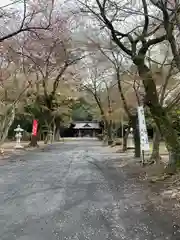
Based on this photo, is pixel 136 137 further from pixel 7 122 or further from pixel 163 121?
pixel 7 122

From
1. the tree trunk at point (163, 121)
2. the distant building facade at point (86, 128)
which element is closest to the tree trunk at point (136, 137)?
the tree trunk at point (163, 121)

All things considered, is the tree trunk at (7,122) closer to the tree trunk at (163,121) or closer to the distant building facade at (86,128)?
the tree trunk at (163,121)

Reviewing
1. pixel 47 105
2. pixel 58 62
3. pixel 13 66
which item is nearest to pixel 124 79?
pixel 58 62

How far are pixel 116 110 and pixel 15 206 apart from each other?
28.3m

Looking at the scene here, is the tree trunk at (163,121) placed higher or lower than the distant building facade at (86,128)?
lower

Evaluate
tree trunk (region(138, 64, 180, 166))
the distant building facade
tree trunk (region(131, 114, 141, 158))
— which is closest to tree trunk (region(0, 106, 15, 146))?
tree trunk (region(131, 114, 141, 158))

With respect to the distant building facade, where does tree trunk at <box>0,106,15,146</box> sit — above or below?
below

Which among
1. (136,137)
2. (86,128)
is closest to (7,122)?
(136,137)

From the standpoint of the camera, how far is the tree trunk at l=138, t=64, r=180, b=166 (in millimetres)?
10591

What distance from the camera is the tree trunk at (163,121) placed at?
34.7 feet

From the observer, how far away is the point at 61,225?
554 centimetres

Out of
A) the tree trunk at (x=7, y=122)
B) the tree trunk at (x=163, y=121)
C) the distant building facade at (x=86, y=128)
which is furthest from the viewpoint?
the distant building facade at (x=86, y=128)

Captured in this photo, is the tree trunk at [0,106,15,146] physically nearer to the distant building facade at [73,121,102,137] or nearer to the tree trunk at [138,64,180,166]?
the tree trunk at [138,64,180,166]

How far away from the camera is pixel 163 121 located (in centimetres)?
Answer: 1070
